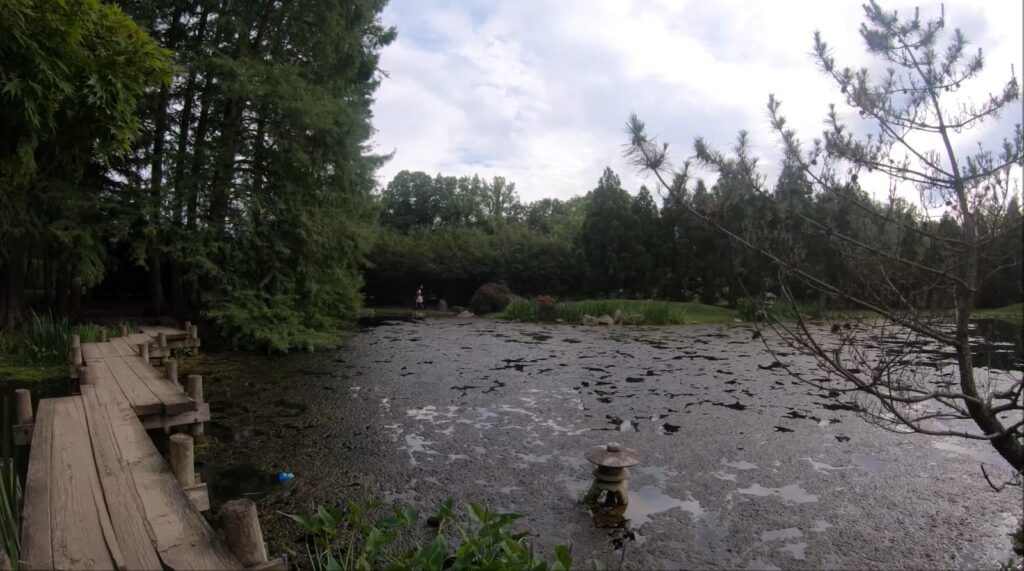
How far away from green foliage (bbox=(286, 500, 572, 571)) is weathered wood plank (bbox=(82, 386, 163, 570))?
0.65 metres

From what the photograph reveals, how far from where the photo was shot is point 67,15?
13.8 feet

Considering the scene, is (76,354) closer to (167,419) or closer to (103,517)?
(167,419)

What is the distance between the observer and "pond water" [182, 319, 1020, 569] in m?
3.73

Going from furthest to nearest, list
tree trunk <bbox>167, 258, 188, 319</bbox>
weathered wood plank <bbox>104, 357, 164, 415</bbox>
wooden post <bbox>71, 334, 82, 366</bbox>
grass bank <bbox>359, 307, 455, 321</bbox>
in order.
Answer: grass bank <bbox>359, 307, 455, 321</bbox> → tree trunk <bbox>167, 258, 188, 319</bbox> → wooden post <bbox>71, 334, 82, 366</bbox> → weathered wood plank <bbox>104, 357, 164, 415</bbox>

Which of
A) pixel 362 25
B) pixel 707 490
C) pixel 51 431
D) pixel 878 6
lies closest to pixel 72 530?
pixel 51 431

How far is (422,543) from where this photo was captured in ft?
11.9

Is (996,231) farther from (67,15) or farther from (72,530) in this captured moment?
(67,15)

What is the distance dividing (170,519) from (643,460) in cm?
373

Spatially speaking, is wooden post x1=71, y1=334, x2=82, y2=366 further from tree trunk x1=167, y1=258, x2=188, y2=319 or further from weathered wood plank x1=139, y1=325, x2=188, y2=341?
tree trunk x1=167, y1=258, x2=188, y2=319

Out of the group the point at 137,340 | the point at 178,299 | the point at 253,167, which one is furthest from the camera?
the point at 178,299

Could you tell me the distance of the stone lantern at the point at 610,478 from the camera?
4.09m

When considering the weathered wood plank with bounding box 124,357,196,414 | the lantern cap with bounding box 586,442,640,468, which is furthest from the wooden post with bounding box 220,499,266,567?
the weathered wood plank with bounding box 124,357,196,414

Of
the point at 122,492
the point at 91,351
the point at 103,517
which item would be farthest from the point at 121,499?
the point at 91,351

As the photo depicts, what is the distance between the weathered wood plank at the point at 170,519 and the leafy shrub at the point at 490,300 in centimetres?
1963
